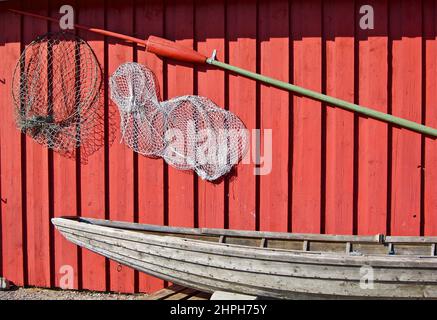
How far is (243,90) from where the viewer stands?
487cm

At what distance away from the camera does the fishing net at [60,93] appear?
5141 mm

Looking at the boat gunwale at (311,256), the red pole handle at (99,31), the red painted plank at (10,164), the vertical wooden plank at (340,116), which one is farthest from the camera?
the red painted plank at (10,164)

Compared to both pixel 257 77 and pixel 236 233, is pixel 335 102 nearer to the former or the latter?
pixel 257 77

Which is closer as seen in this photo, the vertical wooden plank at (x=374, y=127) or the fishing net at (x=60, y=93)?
the vertical wooden plank at (x=374, y=127)

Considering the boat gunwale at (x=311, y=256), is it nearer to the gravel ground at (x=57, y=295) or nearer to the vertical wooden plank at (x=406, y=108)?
the vertical wooden plank at (x=406, y=108)

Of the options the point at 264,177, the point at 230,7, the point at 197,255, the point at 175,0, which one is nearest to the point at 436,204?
the point at 264,177

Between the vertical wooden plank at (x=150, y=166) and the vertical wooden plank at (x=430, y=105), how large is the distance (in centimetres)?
269

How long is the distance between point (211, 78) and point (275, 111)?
29.7 inches

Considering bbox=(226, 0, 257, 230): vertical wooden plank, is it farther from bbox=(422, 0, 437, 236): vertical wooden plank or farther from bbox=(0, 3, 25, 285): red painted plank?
bbox=(0, 3, 25, 285): red painted plank

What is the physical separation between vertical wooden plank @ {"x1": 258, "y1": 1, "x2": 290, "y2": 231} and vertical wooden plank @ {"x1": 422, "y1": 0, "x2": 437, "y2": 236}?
137 centimetres

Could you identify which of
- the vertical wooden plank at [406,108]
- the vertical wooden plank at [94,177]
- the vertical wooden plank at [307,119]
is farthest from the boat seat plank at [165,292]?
the vertical wooden plank at [406,108]

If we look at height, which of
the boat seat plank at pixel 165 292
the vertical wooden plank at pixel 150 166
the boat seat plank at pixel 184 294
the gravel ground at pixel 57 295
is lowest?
the gravel ground at pixel 57 295

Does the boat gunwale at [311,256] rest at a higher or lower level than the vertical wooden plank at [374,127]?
lower

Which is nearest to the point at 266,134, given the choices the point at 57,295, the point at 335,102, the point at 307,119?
the point at 307,119
